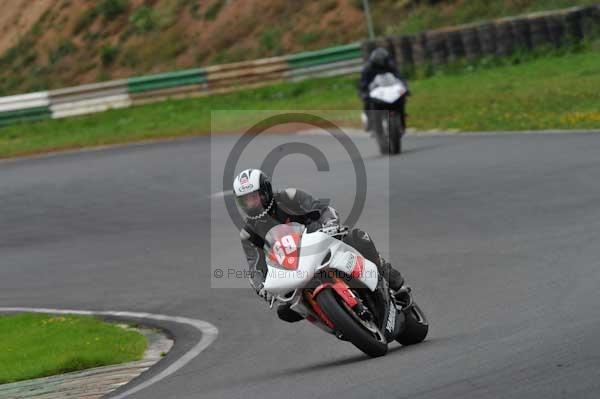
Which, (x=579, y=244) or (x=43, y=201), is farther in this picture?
(x=43, y=201)

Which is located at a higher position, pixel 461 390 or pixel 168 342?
pixel 461 390

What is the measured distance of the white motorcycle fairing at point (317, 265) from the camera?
25.7 ft

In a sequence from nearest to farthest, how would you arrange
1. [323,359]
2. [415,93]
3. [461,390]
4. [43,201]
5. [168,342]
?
[461,390]
[323,359]
[168,342]
[43,201]
[415,93]

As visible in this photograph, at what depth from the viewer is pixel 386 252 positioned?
42.3ft

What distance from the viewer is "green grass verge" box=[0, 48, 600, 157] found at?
74.0ft

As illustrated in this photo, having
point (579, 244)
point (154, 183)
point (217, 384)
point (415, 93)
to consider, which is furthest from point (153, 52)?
point (217, 384)

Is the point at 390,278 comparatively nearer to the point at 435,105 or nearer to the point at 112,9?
the point at 435,105

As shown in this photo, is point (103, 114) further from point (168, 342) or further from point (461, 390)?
point (461, 390)

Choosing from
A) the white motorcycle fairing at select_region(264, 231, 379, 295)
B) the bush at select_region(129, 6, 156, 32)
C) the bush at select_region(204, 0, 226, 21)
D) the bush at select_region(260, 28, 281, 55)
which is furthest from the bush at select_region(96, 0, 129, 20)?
the white motorcycle fairing at select_region(264, 231, 379, 295)

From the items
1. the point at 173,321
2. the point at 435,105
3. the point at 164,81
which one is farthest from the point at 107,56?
the point at 173,321

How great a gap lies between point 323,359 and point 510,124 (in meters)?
13.6

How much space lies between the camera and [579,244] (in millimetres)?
11297

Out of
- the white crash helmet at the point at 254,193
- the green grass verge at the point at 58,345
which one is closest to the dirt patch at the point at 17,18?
the green grass verge at the point at 58,345

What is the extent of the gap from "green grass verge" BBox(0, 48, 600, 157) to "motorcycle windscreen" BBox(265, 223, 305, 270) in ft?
40.3
